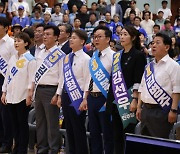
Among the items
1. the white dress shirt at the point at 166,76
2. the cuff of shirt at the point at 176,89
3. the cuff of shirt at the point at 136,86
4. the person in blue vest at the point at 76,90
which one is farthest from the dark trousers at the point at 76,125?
the cuff of shirt at the point at 176,89

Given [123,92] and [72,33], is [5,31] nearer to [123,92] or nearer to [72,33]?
[72,33]

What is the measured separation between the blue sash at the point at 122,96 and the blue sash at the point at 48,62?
103cm

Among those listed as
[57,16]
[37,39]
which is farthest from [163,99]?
[57,16]

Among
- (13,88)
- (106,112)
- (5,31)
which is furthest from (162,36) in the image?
(5,31)

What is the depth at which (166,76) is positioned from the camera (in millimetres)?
4996

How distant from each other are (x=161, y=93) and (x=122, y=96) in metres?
0.58

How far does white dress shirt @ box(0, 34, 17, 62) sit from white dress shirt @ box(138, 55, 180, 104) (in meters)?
2.40

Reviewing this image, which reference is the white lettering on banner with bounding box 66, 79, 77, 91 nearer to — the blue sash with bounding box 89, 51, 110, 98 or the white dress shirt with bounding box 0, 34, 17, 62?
the blue sash with bounding box 89, 51, 110, 98

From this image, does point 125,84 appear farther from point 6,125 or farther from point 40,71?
point 6,125

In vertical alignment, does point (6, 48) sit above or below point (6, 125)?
above

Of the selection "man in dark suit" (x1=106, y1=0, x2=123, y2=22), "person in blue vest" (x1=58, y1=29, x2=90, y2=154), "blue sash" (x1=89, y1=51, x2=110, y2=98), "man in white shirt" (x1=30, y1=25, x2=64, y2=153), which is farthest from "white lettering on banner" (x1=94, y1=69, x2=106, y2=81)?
"man in dark suit" (x1=106, y1=0, x2=123, y2=22)

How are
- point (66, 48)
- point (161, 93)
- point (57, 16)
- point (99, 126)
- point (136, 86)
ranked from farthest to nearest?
1. point (57, 16)
2. point (66, 48)
3. point (99, 126)
4. point (136, 86)
5. point (161, 93)

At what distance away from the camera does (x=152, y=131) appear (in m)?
5.10

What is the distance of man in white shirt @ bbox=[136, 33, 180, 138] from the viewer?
4957 mm
